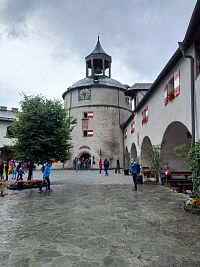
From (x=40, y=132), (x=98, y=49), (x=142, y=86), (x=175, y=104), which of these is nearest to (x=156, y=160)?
(x=175, y=104)

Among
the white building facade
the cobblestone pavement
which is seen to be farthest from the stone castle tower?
the cobblestone pavement

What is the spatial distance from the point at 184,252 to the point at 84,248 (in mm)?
1858

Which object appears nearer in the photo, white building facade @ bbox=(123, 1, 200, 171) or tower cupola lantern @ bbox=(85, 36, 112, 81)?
white building facade @ bbox=(123, 1, 200, 171)

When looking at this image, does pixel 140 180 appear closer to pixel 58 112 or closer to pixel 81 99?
pixel 58 112

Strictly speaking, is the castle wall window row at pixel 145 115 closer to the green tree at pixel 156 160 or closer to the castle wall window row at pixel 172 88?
the green tree at pixel 156 160

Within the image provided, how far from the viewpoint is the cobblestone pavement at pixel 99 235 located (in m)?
4.55

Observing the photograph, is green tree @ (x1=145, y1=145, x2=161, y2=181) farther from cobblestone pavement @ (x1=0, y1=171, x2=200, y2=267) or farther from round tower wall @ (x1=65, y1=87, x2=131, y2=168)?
round tower wall @ (x1=65, y1=87, x2=131, y2=168)

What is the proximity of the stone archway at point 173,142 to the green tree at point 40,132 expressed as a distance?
6.53m

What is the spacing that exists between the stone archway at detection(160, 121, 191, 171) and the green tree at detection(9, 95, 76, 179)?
6526 millimetres

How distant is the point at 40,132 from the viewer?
1723cm

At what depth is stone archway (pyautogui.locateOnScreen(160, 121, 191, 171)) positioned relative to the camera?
53.5 ft

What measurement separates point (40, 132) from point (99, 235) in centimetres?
1213

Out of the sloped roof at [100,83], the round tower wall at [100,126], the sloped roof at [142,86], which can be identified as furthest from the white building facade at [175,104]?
the sloped roof at [100,83]

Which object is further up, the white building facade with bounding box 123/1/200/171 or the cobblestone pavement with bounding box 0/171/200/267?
the white building facade with bounding box 123/1/200/171
